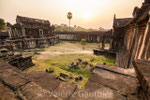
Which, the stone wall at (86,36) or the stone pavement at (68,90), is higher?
the stone wall at (86,36)

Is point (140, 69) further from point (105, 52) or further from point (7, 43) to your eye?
point (7, 43)

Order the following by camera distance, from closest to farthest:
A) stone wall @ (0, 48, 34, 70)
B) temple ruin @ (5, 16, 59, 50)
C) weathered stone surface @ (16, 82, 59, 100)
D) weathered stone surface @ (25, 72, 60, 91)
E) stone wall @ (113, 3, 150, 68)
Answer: weathered stone surface @ (16, 82, 59, 100)
weathered stone surface @ (25, 72, 60, 91)
stone wall @ (113, 3, 150, 68)
stone wall @ (0, 48, 34, 70)
temple ruin @ (5, 16, 59, 50)

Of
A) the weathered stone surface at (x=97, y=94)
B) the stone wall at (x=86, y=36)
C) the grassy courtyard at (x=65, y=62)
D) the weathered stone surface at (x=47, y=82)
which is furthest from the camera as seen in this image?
the stone wall at (x=86, y=36)

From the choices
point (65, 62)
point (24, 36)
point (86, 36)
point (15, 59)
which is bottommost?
point (65, 62)

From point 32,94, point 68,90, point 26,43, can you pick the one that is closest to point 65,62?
point 68,90

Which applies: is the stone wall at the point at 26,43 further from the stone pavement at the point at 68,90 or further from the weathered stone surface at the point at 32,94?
the weathered stone surface at the point at 32,94

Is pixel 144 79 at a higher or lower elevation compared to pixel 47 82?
higher

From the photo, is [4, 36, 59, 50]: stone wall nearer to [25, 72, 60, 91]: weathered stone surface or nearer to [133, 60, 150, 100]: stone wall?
[25, 72, 60, 91]: weathered stone surface

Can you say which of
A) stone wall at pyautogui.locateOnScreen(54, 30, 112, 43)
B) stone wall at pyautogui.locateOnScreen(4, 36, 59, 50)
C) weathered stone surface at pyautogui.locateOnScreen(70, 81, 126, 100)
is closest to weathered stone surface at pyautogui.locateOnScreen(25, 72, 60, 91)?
weathered stone surface at pyautogui.locateOnScreen(70, 81, 126, 100)

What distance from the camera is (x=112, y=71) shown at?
111 inches

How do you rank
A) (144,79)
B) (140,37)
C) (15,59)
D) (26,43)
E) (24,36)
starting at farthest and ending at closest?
(24,36) → (26,43) → (15,59) → (140,37) → (144,79)

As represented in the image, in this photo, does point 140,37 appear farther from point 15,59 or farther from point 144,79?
point 15,59

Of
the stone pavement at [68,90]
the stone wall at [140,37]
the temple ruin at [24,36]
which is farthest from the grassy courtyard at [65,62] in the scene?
the temple ruin at [24,36]

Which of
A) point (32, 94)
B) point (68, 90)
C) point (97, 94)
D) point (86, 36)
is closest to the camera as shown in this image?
point (32, 94)
